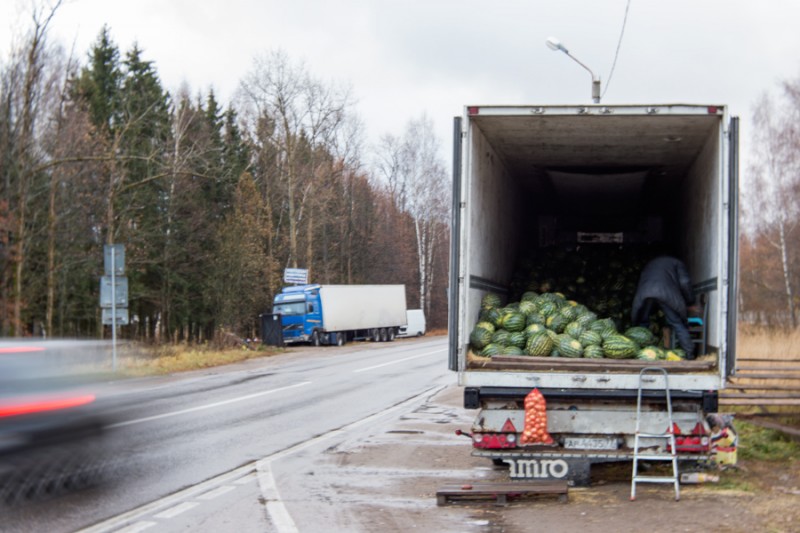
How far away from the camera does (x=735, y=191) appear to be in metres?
7.57

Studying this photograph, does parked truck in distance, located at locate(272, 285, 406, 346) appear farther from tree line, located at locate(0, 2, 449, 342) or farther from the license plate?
the license plate

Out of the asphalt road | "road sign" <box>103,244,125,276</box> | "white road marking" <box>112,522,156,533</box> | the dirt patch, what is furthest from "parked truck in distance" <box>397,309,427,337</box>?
"white road marking" <box>112,522,156,533</box>

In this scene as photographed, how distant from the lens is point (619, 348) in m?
8.37

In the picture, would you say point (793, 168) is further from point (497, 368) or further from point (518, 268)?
point (497, 368)

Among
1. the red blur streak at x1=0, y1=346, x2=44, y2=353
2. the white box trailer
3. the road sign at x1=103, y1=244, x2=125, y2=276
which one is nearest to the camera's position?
the red blur streak at x1=0, y1=346, x2=44, y2=353

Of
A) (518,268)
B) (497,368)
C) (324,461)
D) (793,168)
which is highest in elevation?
(793,168)

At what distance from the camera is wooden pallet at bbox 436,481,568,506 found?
24.6 ft

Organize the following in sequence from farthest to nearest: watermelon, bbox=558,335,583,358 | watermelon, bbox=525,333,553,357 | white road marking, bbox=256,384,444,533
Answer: watermelon, bbox=525,333,553,357 < watermelon, bbox=558,335,583,358 < white road marking, bbox=256,384,444,533

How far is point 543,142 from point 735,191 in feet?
8.56

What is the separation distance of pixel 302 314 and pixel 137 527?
34389 mm

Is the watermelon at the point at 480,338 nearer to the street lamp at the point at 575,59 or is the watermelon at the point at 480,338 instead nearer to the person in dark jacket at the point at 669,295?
the person in dark jacket at the point at 669,295

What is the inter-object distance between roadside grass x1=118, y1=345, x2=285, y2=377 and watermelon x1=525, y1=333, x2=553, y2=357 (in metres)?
15.5

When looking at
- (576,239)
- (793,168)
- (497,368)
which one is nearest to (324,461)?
(497,368)

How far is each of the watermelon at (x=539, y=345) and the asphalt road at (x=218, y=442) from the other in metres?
2.69
